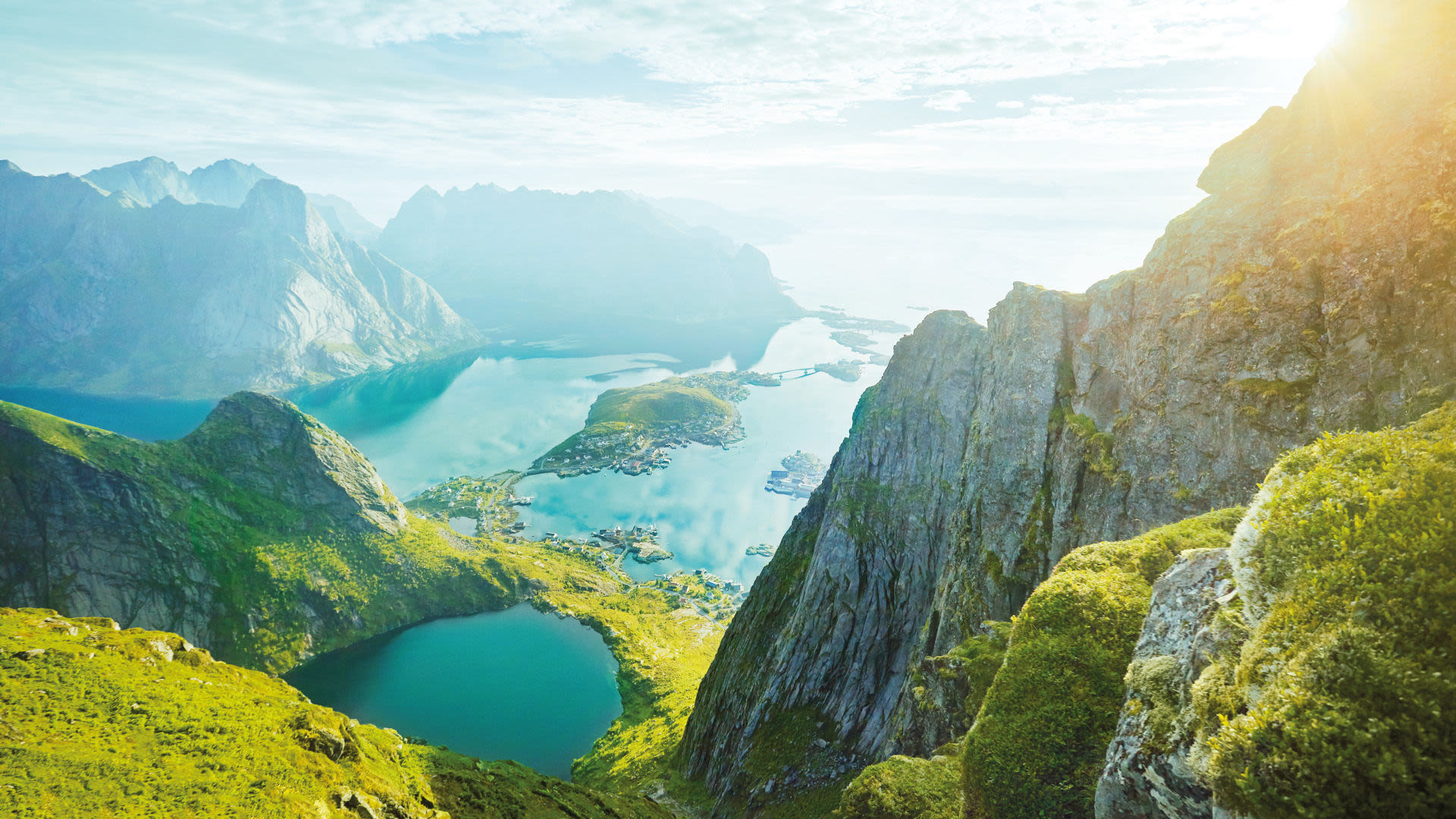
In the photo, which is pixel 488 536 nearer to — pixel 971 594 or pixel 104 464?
pixel 104 464

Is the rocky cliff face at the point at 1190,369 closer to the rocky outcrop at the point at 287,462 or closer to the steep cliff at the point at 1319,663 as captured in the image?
the steep cliff at the point at 1319,663

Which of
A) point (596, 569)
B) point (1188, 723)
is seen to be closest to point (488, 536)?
point (596, 569)

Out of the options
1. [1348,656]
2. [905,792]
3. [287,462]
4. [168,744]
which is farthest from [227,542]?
[1348,656]

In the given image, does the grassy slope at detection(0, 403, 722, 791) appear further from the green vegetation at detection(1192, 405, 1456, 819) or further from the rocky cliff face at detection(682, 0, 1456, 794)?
the green vegetation at detection(1192, 405, 1456, 819)

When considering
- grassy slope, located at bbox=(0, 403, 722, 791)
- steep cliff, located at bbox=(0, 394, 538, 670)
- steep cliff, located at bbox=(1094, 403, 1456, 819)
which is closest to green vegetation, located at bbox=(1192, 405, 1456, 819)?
steep cliff, located at bbox=(1094, 403, 1456, 819)

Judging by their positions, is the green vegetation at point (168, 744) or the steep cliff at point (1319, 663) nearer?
the steep cliff at point (1319, 663)

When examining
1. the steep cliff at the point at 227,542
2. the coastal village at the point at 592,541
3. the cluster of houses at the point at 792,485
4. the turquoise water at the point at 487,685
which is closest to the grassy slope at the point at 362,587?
the steep cliff at the point at 227,542

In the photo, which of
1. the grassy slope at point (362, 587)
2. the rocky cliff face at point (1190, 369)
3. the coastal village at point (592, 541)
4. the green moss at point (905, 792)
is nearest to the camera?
the green moss at point (905, 792)
